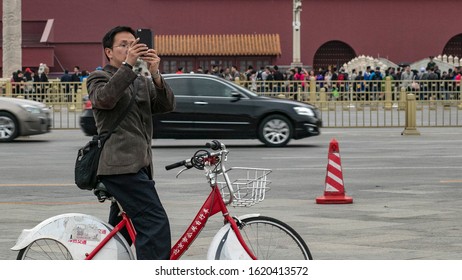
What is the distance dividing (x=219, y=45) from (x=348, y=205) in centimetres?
4478

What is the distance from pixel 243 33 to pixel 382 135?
32.4 metres

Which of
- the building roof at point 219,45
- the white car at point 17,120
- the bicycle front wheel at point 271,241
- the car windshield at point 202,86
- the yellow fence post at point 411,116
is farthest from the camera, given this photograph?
the building roof at point 219,45

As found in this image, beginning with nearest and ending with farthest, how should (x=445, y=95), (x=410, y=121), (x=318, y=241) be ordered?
1. (x=318, y=241)
2. (x=410, y=121)
3. (x=445, y=95)

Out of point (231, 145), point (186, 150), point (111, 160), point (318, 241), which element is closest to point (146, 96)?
point (111, 160)

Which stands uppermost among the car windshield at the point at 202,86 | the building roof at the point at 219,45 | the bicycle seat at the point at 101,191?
the building roof at the point at 219,45

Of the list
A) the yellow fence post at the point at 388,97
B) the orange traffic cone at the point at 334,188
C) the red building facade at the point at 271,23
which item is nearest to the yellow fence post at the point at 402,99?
the yellow fence post at the point at 388,97

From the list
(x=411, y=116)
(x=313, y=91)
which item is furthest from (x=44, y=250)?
(x=313, y=91)

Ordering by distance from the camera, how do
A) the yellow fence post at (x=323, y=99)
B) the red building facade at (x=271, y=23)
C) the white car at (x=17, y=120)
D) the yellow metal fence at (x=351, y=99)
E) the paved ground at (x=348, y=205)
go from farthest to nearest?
the red building facade at (x=271, y=23), the yellow fence post at (x=323, y=99), the yellow metal fence at (x=351, y=99), the white car at (x=17, y=120), the paved ground at (x=348, y=205)

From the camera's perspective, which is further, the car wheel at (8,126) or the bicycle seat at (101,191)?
the car wheel at (8,126)

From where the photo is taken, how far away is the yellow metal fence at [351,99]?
3119cm

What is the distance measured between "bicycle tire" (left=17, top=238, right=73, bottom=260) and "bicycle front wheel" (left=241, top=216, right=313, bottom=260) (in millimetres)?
981

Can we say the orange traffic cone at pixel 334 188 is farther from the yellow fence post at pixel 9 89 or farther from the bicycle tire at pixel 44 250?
the yellow fence post at pixel 9 89

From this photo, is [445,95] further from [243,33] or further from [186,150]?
[243,33]

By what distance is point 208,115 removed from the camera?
2327 centimetres
